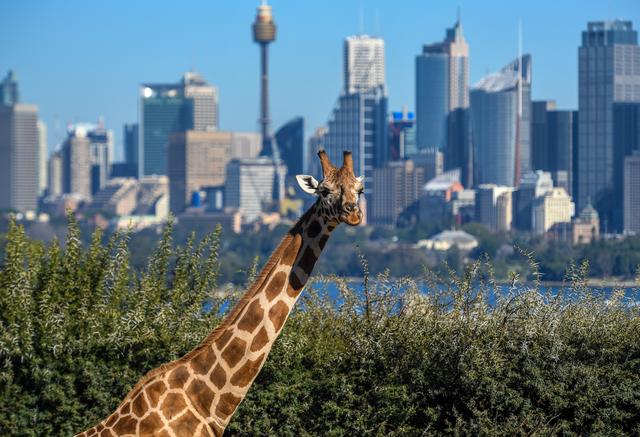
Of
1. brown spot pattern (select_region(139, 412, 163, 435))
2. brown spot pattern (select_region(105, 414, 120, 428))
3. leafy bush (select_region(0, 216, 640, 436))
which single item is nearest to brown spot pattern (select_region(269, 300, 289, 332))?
brown spot pattern (select_region(139, 412, 163, 435))

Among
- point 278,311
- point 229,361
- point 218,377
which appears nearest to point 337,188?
point 278,311

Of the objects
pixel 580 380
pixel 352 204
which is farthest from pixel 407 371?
pixel 352 204

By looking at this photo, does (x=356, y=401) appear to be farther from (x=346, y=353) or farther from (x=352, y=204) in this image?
(x=352, y=204)

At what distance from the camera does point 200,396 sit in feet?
48.6

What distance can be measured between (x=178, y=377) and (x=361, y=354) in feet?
16.9

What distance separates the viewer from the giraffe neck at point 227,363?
14484mm

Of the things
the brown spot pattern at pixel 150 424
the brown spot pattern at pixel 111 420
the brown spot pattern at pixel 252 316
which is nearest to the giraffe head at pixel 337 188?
the brown spot pattern at pixel 252 316

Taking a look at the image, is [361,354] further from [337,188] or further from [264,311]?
[337,188]

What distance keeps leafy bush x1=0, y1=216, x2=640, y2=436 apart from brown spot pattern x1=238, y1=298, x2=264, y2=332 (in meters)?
4.77

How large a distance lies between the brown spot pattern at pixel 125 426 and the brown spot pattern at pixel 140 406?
7cm

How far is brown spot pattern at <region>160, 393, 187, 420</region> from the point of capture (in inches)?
582

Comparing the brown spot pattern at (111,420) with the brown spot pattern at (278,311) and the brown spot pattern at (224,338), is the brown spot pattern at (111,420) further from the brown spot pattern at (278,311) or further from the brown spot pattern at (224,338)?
the brown spot pattern at (278,311)

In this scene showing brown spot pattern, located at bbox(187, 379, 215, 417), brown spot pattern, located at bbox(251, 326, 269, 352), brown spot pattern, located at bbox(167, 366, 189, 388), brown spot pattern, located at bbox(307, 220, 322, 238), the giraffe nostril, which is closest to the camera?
the giraffe nostril

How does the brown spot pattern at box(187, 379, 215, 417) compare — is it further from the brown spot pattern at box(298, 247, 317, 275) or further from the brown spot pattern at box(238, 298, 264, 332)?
the brown spot pattern at box(298, 247, 317, 275)
